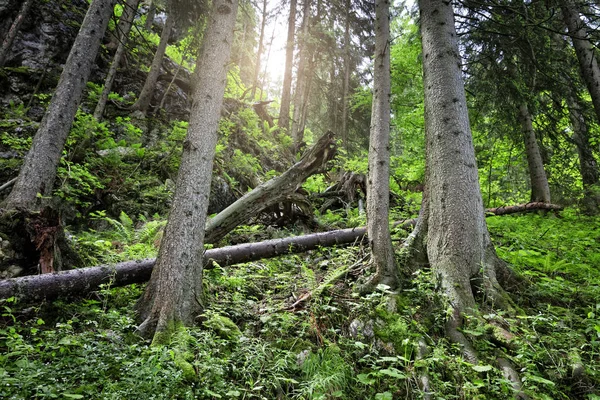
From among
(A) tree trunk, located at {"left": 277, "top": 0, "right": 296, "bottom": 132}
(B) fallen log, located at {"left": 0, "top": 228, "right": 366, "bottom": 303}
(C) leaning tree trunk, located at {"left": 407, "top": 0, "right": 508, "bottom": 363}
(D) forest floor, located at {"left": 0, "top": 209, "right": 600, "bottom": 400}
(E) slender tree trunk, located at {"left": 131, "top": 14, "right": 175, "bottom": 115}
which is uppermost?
(A) tree trunk, located at {"left": 277, "top": 0, "right": 296, "bottom": 132}

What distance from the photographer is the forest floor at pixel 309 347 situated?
234 cm

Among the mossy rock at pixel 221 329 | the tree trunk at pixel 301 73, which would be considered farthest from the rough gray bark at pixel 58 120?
the tree trunk at pixel 301 73

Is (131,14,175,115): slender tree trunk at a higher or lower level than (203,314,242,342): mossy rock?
higher

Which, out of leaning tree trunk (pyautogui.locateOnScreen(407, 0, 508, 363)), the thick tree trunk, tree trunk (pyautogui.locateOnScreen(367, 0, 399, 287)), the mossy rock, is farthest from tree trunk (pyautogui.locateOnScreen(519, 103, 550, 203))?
the mossy rock

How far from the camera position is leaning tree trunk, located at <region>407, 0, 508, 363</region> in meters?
3.53

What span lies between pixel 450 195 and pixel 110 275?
185 inches

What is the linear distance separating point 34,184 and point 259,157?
898 cm

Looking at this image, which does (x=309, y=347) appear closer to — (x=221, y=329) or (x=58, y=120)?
(x=221, y=329)

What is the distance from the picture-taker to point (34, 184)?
4.86 metres

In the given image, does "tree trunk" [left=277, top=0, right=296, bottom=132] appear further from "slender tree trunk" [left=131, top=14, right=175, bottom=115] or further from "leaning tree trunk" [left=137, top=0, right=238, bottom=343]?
"leaning tree trunk" [left=137, top=0, right=238, bottom=343]

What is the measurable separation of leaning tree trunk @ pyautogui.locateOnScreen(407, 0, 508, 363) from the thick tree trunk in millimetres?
2945

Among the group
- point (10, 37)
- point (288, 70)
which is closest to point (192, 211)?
point (10, 37)

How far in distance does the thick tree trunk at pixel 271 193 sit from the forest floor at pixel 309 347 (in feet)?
5.58

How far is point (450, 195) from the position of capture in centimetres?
401
